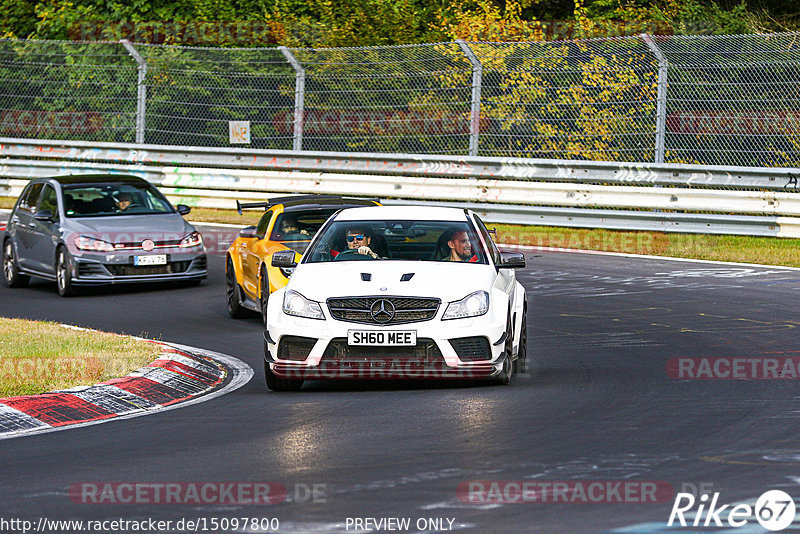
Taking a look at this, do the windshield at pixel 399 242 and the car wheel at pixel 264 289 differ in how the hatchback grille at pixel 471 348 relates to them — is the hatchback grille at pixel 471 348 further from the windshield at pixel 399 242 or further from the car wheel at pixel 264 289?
the car wheel at pixel 264 289

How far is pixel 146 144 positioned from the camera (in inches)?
1091

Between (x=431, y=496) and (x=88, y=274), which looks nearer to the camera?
(x=431, y=496)

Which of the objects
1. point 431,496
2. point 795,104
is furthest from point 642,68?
point 431,496

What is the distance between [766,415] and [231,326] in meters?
6.98

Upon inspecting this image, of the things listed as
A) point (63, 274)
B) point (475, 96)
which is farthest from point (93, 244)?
point (475, 96)

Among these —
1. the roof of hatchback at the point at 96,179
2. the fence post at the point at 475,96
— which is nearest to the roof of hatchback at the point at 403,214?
the roof of hatchback at the point at 96,179

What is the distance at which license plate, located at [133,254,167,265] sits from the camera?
1755 centimetres

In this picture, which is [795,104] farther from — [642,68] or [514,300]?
[514,300]

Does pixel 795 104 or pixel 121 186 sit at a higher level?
pixel 795 104

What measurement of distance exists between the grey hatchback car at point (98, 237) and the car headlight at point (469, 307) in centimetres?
815

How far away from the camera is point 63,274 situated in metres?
17.7

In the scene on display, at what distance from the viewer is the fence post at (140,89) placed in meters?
26.8

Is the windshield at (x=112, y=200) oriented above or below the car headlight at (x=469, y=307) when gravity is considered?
below

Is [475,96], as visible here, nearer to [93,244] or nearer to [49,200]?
[49,200]
